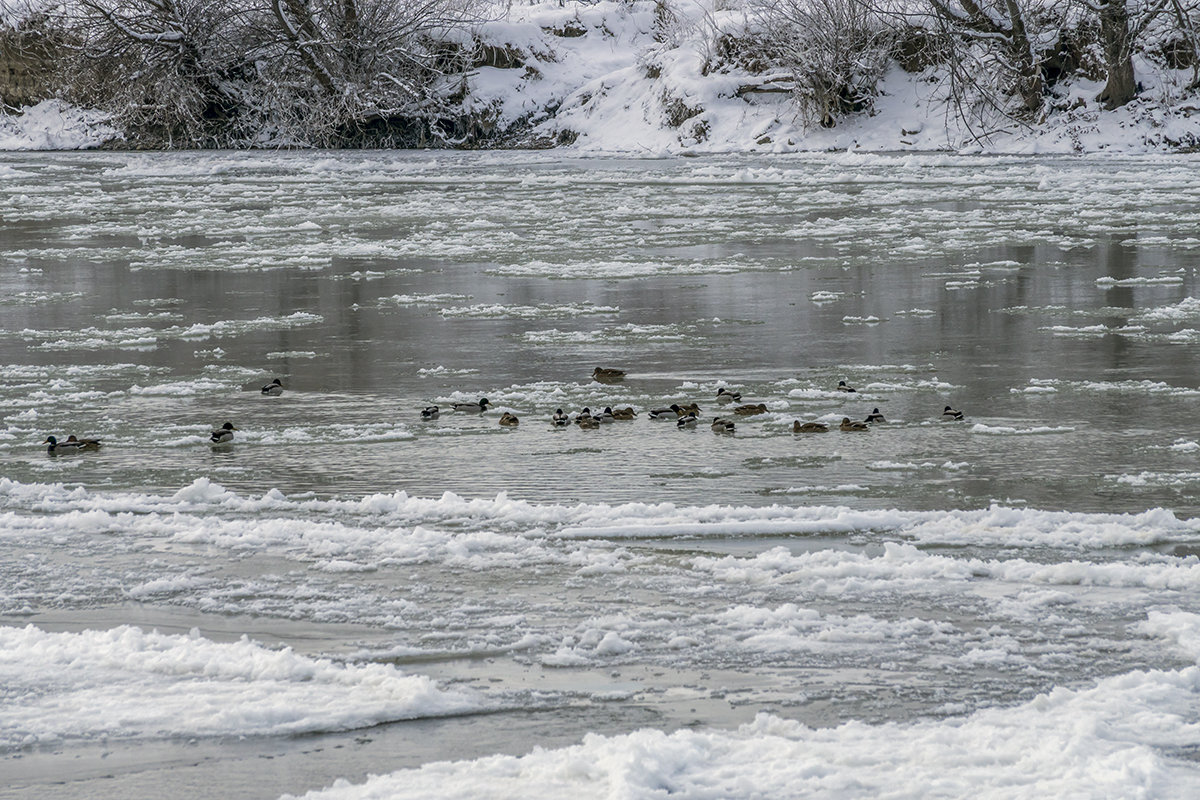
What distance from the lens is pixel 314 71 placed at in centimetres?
3575

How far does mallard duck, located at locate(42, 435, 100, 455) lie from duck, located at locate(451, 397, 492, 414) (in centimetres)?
184

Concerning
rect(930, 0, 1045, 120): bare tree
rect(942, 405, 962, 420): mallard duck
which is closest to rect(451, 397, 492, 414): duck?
rect(942, 405, 962, 420): mallard duck

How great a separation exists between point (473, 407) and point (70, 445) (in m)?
2.04

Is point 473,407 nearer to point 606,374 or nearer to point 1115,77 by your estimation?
point 606,374

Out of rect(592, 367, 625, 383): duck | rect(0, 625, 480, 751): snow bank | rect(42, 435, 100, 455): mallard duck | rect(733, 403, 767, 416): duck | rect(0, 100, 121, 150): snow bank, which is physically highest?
rect(0, 100, 121, 150): snow bank

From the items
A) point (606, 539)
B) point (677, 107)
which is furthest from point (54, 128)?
point (606, 539)

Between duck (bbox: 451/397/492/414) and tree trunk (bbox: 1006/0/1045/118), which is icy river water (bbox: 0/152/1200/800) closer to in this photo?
duck (bbox: 451/397/492/414)

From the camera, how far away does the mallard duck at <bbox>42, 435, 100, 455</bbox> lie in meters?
6.79

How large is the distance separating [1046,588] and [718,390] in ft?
10.9

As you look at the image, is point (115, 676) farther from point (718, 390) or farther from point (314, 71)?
point (314, 71)

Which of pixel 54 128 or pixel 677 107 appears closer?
pixel 677 107

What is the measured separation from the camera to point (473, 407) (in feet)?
25.1

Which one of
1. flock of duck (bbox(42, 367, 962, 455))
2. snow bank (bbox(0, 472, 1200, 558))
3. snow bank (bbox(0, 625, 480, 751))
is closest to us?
snow bank (bbox(0, 625, 480, 751))

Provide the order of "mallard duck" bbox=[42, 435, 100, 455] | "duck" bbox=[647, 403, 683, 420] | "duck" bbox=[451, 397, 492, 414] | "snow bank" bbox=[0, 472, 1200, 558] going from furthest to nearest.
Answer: "duck" bbox=[451, 397, 492, 414], "duck" bbox=[647, 403, 683, 420], "mallard duck" bbox=[42, 435, 100, 455], "snow bank" bbox=[0, 472, 1200, 558]
